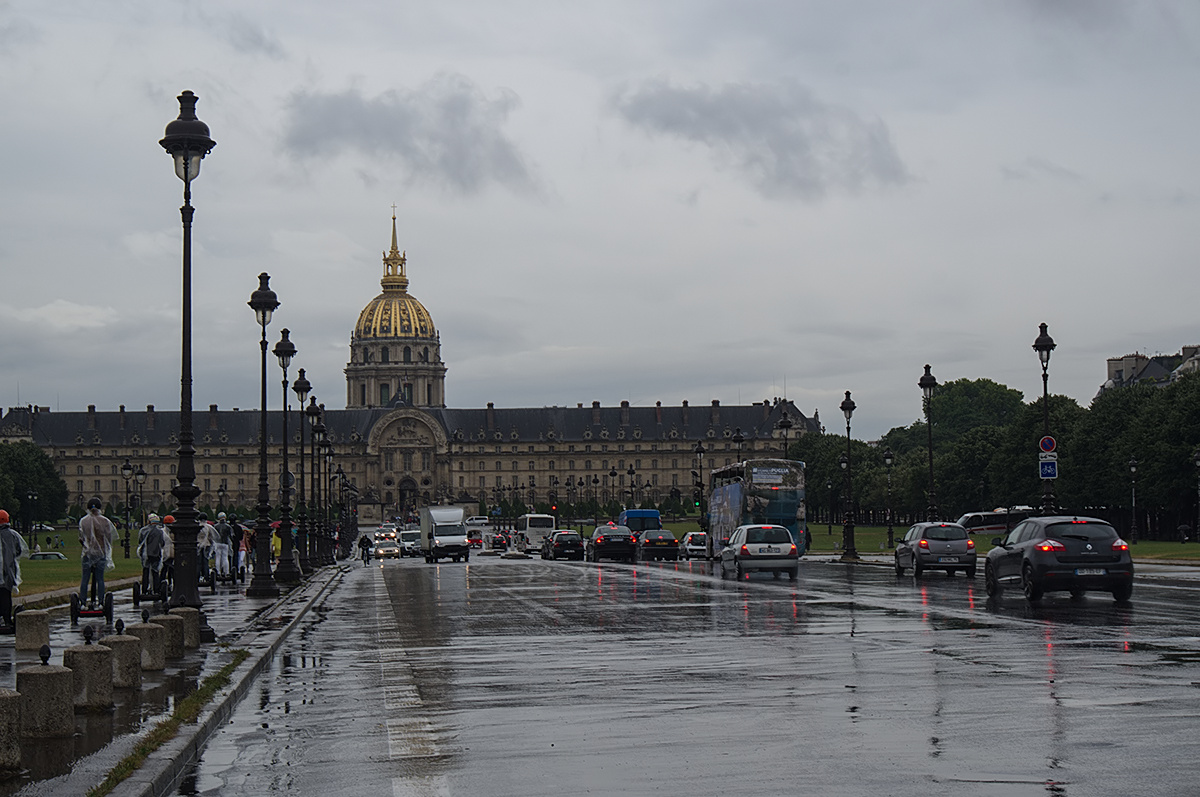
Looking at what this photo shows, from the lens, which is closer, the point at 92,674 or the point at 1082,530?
the point at 92,674

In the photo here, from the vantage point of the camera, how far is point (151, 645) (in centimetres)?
1535

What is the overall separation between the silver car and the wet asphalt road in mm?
15554

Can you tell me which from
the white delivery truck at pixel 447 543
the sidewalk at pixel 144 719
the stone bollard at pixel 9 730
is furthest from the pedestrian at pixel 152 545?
the white delivery truck at pixel 447 543

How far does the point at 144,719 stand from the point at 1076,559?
18.9 m

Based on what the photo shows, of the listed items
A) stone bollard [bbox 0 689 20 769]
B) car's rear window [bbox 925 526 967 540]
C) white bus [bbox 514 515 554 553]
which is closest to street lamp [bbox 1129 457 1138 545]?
white bus [bbox 514 515 554 553]

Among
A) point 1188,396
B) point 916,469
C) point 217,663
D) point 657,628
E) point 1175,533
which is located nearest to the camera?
point 217,663

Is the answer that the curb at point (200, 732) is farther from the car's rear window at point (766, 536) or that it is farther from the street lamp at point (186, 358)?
the car's rear window at point (766, 536)

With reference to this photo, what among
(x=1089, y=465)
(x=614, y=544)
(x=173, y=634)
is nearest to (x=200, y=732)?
(x=173, y=634)

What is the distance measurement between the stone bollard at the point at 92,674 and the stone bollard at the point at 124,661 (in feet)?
3.41

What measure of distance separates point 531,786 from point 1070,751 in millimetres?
3485

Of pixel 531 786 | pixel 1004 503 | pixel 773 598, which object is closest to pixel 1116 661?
pixel 531 786

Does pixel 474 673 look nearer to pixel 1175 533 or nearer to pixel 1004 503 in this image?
pixel 1175 533

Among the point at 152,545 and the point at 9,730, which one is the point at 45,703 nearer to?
the point at 9,730

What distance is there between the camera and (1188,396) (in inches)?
3204
